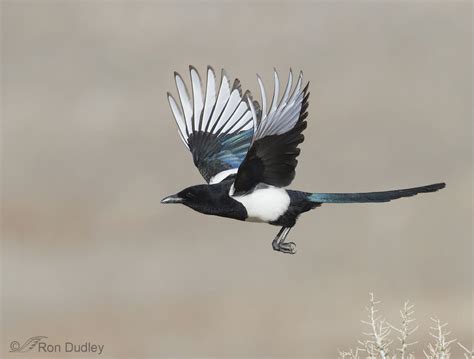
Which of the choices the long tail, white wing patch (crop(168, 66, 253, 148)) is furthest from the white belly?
white wing patch (crop(168, 66, 253, 148))

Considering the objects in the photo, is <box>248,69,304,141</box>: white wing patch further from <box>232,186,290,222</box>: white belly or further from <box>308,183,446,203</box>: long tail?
<box>308,183,446,203</box>: long tail

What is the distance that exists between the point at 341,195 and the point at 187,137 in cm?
123

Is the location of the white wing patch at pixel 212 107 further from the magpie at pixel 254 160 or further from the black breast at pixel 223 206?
the black breast at pixel 223 206

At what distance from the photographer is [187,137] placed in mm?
4852

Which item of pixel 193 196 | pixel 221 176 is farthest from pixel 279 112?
pixel 221 176

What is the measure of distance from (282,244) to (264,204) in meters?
0.27

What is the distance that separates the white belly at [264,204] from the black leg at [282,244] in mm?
144

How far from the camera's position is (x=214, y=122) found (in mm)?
4805

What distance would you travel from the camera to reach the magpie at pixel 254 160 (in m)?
3.52

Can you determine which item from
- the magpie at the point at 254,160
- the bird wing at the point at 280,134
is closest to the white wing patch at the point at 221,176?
the magpie at the point at 254,160

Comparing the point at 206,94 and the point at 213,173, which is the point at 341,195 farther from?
the point at 206,94

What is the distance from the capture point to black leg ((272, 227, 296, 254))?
12.7 feet

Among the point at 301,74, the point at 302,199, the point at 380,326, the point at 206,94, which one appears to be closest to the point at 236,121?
the point at 206,94

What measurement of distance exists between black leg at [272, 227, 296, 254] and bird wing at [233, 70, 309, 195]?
35 centimetres
